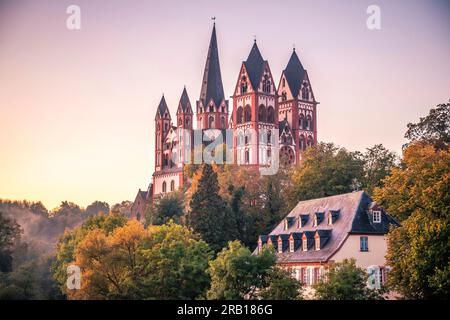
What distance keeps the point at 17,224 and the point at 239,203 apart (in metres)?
21.2

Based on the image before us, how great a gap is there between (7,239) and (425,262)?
45129mm

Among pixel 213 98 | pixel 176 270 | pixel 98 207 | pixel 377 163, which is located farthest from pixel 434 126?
pixel 213 98

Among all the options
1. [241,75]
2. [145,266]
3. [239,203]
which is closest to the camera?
[145,266]

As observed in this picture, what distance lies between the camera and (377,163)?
285ft

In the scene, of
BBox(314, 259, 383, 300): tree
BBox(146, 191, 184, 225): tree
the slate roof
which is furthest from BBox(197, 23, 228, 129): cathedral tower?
BBox(314, 259, 383, 300): tree

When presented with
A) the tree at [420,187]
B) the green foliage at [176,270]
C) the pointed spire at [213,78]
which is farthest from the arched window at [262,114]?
the green foliage at [176,270]

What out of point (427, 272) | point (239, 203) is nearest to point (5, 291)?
point (239, 203)

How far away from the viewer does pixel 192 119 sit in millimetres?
162250

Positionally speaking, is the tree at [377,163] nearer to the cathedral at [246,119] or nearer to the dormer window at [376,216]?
the dormer window at [376,216]

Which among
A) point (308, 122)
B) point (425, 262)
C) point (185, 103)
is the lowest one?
point (425, 262)

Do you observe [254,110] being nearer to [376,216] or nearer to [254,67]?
[254,67]

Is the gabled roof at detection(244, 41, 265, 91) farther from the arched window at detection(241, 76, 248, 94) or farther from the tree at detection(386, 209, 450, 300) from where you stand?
the tree at detection(386, 209, 450, 300)
